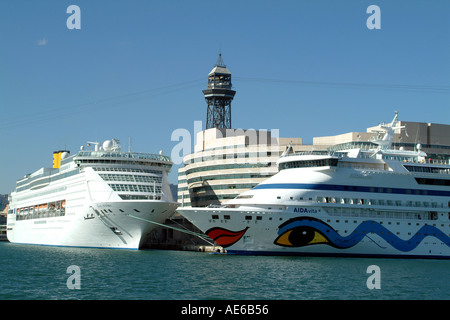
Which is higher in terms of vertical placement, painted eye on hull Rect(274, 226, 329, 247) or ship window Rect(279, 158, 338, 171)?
ship window Rect(279, 158, 338, 171)

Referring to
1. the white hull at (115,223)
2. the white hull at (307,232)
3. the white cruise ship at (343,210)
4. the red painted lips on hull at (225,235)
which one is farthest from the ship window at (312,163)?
the white hull at (115,223)

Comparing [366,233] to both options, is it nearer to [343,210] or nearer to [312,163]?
[343,210]

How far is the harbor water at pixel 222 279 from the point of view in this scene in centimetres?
2799

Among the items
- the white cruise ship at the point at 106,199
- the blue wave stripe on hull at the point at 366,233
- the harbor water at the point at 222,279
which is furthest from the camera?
the white cruise ship at the point at 106,199

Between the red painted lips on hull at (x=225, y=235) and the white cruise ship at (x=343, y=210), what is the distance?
80 millimetres

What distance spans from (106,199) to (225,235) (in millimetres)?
16248

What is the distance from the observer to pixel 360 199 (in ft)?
163

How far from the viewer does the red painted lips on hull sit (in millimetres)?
46500

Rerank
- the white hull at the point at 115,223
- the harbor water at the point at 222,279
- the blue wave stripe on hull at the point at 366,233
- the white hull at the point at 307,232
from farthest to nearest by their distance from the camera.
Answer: the white hull at the point at 115,223 < the blue wave stripe on hull at the point at 366,233 < the white hull at the point at 307,232 < the harbor water at the point at 222,279

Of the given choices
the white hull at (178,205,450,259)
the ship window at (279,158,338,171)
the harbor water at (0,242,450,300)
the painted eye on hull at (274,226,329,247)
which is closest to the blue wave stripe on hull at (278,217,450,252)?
the white hull at (178,205,450,259)

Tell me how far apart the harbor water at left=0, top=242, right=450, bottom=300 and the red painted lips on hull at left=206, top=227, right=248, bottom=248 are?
2.33m

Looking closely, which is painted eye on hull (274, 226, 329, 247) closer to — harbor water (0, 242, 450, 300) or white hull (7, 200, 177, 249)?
harbor water (0, 242, 450, 300)

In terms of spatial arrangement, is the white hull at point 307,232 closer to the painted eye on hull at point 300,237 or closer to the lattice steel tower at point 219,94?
the painted eye on hull at point 300,237
